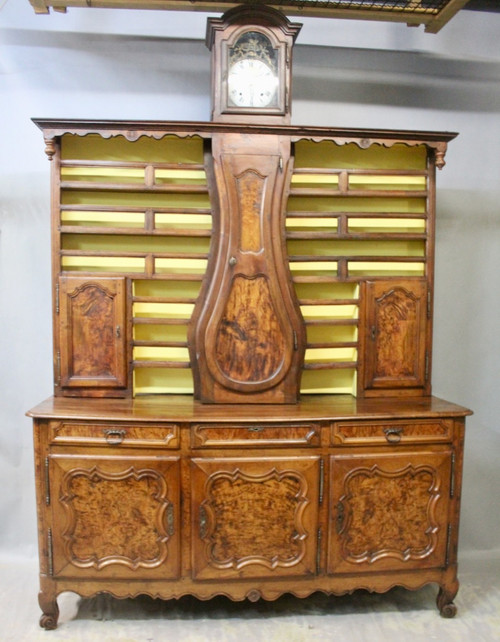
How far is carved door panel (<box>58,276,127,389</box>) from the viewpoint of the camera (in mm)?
2611

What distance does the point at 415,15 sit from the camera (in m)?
2.66

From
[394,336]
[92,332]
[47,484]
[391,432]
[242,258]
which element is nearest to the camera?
[47,484]

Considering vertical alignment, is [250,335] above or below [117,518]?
above

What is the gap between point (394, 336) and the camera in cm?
276

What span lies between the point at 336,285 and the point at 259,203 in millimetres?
638

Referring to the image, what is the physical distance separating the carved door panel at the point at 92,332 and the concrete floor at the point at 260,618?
3.64ft

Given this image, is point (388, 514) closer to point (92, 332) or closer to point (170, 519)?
point (170, 519)

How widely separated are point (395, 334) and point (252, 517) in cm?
120

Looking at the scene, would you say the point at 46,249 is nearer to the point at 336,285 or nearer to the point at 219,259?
the point at 219,259

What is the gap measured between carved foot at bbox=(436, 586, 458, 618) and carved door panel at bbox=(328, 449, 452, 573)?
0.58 feet

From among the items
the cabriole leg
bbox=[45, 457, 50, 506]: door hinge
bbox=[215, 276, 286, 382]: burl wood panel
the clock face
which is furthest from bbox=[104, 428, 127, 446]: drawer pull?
the clock face

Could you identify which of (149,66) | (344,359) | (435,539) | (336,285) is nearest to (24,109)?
(149,66)

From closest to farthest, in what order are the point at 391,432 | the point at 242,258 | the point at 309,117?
1. the point at 391,432
2. the point at 242,258
3. the point at 309,117

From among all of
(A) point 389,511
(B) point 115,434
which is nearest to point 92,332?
(B) point 115,434
